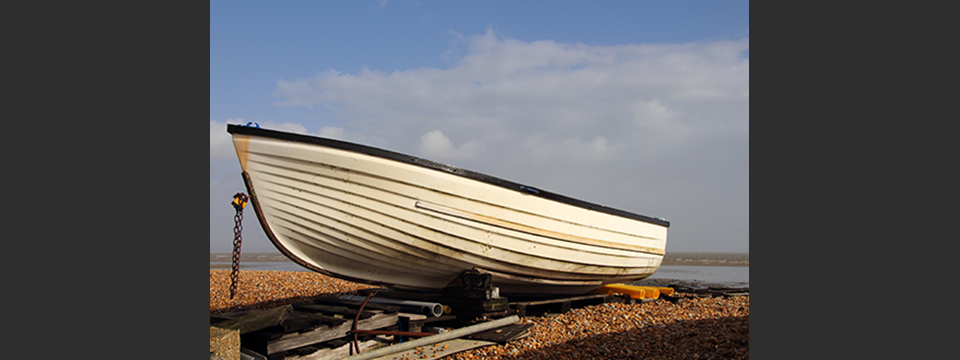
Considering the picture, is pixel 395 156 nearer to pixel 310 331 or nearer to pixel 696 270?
pixel 310 331

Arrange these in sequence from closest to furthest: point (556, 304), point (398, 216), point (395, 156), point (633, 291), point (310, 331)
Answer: point (310, 331) → point (395, 156) → point (398, 216) → point (556, 304) → point (633, 291)

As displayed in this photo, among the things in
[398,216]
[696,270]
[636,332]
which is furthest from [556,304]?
[696,270]

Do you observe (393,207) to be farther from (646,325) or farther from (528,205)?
(646,325)

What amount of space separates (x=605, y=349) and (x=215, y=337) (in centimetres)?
342

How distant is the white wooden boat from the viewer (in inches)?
205

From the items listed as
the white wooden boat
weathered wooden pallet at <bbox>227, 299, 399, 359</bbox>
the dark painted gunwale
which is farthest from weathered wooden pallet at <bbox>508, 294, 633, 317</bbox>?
weathered wooden pallet at <bbox>227, 299, 399, 359</bbox>

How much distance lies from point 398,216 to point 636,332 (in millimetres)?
2944

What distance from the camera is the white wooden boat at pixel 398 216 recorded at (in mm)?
5195

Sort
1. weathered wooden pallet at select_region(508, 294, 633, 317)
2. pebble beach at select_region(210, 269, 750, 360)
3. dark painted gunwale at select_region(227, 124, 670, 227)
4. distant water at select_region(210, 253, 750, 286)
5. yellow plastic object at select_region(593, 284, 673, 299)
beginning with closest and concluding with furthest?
pebble beach at select_region(210, 269, 750, 360) < dark painted gunwale at select_region(227, 124, 670, 227) < weathered wooden pallet at select_region(508, 294, 633, 317) < yellow plastic object at select_region(593, 284, 673, 299) < distant water at select_region(210, 253, 750, 286)

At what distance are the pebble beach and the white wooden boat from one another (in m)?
0.87

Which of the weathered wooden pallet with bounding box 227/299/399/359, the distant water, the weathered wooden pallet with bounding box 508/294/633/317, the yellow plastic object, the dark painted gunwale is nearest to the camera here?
the weathered wooden pallet with bounding box 227/299/399/359

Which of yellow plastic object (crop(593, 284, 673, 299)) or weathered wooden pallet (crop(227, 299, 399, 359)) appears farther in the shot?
yellow plastic object (crop(593, 284, 673, 299))

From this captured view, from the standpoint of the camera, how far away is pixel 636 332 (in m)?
5.77

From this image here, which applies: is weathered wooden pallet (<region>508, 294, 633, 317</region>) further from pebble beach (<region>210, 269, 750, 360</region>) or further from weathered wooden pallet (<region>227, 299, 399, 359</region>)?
weathered wooden pallet (<region>227, 299, 399, 359</region>)
